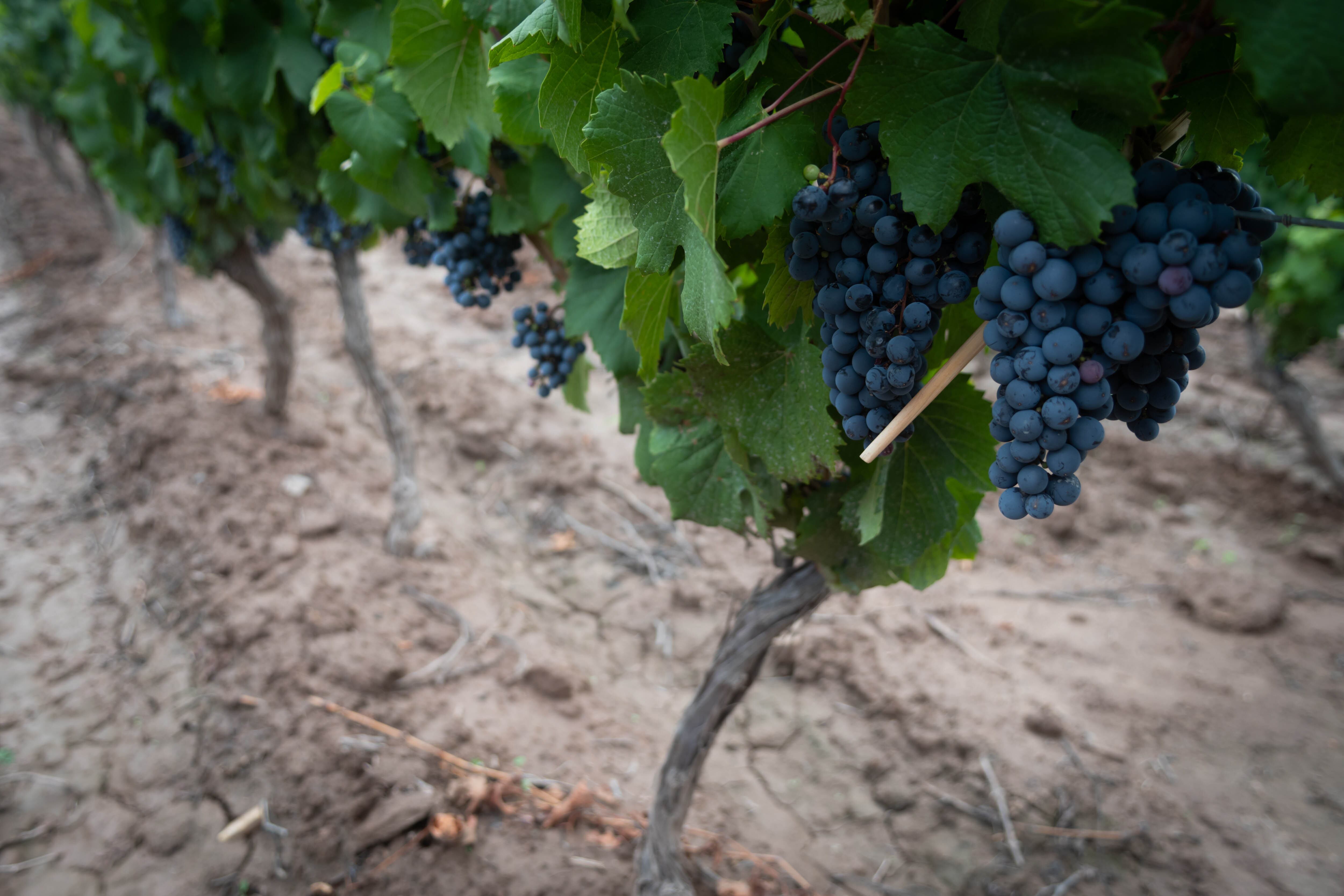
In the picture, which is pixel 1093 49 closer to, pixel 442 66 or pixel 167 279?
pixel 442 66

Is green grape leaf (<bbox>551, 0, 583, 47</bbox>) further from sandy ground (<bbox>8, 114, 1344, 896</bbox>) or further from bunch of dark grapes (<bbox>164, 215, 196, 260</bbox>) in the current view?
bunch of dark grapes (<bbox>164, 215, 196, 260</bbox>)

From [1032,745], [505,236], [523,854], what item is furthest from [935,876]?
[505,236]

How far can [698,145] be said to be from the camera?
0.77m

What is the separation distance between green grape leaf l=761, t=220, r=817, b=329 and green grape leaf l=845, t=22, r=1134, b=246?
23 centimetres

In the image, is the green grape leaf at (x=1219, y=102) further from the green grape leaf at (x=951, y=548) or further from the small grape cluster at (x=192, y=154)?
the small grape cluster at (x=192, y=154)

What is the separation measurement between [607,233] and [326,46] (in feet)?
5.85

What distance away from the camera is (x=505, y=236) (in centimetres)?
229

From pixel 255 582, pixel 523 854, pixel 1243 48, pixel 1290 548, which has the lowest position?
pixel 523 854

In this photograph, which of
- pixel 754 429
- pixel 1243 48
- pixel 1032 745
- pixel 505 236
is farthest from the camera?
pixel 1032 745

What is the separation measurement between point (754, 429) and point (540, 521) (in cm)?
404

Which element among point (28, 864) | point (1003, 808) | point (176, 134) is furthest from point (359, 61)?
point (1003, 808)

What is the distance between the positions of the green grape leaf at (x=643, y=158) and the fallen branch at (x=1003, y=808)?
3.21 metres

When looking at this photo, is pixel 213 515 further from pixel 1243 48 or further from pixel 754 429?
pixel 1243 48

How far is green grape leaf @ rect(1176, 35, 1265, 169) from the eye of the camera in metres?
0.83
